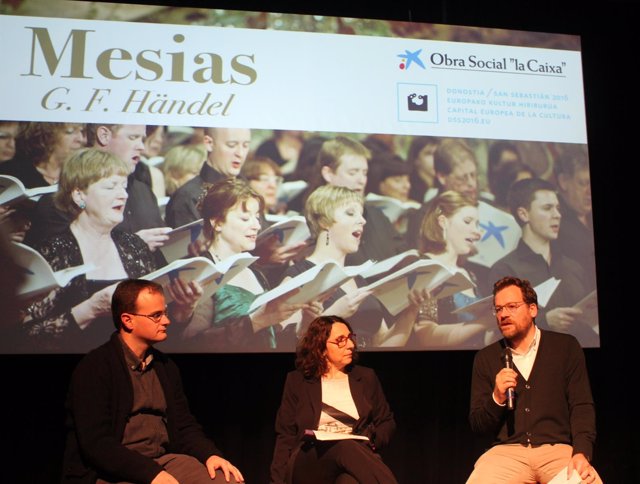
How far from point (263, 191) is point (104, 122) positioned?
866 millimetres

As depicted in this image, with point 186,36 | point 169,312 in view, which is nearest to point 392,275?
point 169,312

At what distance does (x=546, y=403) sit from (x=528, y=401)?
0.22 ft

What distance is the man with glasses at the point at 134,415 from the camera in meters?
2.58

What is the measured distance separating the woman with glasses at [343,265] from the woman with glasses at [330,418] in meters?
0.65

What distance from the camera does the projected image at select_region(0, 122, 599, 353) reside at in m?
3.82

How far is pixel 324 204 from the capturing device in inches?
162

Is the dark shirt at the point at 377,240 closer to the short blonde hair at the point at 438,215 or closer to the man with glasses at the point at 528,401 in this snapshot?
the short blonde hair at the point at 438,215

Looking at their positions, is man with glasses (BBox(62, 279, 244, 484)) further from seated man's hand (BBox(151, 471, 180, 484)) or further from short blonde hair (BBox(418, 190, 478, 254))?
short blonde hair (BBox(418, 190, 478, 254))

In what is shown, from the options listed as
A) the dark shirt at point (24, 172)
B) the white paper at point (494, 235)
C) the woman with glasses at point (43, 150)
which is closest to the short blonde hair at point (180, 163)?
the woman with glasses at point (43, 150)

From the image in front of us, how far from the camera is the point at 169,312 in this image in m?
3.88

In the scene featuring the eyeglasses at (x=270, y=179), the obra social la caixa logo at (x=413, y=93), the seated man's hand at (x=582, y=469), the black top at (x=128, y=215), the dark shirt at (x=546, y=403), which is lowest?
the seated man's hand at (x=582, y=469)

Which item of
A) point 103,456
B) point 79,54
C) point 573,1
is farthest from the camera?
point 573,1

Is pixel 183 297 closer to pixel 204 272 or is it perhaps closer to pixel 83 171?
pixel 204 272

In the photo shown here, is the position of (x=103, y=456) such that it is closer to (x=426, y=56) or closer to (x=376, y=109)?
(x=376, y=109)
